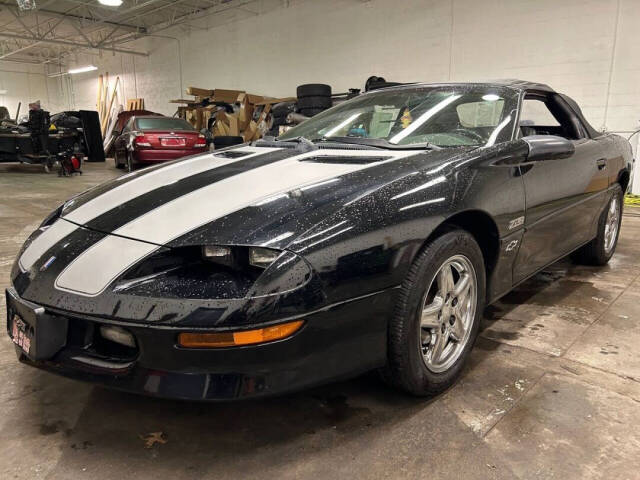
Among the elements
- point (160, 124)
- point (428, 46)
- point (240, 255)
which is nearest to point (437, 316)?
point (240, 255)

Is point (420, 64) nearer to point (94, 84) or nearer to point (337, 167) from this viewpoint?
point (337, 167)

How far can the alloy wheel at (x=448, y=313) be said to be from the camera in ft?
5.30

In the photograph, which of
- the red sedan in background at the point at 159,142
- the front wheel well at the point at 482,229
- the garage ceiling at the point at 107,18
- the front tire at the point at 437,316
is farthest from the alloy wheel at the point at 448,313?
the garage ceiling at the point at 107,18

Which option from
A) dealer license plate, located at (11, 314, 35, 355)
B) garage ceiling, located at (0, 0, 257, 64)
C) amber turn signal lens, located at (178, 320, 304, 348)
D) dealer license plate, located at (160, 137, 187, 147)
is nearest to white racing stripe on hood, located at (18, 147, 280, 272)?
dealer license plate, located at (11, 314, 35, 355)

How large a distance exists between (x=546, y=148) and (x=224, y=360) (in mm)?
1519

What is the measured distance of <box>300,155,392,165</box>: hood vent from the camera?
1.67m

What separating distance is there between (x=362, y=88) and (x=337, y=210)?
913 cm

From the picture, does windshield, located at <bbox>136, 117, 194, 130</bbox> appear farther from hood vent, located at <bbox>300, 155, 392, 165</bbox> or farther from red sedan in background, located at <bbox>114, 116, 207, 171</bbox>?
hood vent, located at <bbox>300, 155, 392, 165</bbox>

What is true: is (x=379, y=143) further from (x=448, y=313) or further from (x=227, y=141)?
(x=227, y=141)

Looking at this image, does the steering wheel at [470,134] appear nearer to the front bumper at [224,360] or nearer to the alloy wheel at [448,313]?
the alloy wheel at [448,313]

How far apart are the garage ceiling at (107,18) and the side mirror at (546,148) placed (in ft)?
40.0

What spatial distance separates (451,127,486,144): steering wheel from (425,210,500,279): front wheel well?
0.34 meters

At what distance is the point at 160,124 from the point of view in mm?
9172

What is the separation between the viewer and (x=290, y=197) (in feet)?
4.65
